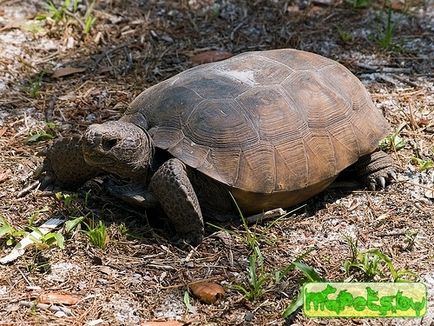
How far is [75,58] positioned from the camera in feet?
19.1

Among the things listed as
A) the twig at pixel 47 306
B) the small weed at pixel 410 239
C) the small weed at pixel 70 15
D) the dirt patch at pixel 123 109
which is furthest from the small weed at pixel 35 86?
the small weed at pixel 410 239

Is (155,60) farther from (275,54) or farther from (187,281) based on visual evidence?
(187,281)

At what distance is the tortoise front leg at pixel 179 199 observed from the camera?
12.1 feet

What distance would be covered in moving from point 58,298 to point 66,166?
101cm

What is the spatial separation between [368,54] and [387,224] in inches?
91.3

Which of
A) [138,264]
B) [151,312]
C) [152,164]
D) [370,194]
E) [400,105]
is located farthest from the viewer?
[400,105]

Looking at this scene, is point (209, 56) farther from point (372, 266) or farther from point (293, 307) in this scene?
point (293, 307)

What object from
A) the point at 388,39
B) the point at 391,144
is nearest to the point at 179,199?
the point at 391,144

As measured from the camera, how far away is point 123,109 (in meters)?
5.08

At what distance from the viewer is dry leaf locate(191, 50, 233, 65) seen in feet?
19.0

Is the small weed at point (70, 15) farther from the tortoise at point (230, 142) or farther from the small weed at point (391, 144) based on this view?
the small weed at point (391, 144)

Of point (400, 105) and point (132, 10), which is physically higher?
point (132, 10)

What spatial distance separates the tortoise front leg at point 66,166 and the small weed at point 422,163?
208 cm

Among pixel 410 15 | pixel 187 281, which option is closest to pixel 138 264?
pixel 187 281
